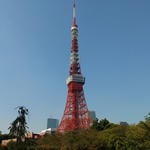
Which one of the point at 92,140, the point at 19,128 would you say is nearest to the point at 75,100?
the point at 92,140

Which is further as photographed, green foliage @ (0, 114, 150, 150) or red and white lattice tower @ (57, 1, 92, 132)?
red and white lattice tower @ (57, 1, 92, 132)

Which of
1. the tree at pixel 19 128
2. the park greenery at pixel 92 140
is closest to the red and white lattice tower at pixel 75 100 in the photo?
the park greenery at pixel 92 140

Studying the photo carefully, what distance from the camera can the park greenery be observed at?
84.8 ft

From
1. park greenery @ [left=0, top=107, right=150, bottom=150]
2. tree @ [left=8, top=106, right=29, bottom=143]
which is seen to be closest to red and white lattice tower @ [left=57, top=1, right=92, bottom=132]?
park greenery @ [left=0, top=107, right=150, bottom=150]

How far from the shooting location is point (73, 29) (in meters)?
77.4

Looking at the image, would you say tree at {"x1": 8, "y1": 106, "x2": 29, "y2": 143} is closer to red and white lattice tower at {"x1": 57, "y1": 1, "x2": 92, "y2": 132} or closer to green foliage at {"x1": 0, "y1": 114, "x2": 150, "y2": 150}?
green foliage at {"x1": 0, "y1": 114, "x2": 150, "y2": 150}

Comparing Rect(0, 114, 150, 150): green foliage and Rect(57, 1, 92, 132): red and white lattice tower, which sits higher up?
Rect(57, 1, 92, 132): red and white lattice tower

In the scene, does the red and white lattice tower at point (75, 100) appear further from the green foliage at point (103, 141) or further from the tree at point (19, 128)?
the tree at point (19, 128)

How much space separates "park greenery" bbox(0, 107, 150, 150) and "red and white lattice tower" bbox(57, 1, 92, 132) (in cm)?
2779

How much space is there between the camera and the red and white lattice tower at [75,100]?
66500mm

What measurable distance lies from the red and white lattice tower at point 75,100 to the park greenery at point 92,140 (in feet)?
91.2

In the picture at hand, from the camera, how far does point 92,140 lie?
108 feet

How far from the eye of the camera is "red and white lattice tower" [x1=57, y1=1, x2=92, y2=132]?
66.5m

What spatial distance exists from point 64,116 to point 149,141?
139 feet
